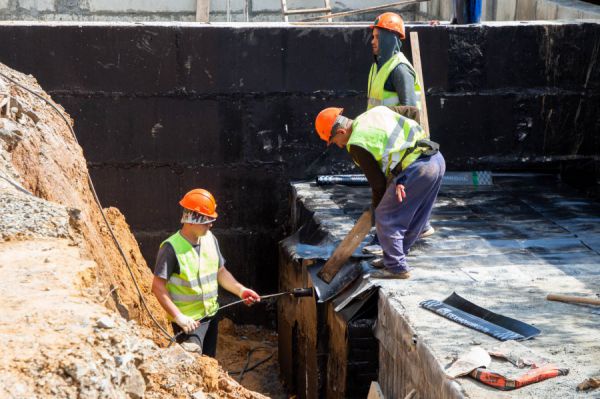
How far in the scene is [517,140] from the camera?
1073cm

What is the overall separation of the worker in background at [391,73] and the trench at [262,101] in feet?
6.17

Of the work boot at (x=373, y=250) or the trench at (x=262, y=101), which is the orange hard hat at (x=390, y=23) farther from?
the work boot at (x=373, y=250)

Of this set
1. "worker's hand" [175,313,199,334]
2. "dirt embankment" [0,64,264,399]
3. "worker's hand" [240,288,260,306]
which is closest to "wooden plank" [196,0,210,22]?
"dirt embankment" [0,64,264,399]

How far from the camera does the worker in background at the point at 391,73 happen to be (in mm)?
8336

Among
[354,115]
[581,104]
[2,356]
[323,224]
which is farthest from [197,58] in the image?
[2,356]

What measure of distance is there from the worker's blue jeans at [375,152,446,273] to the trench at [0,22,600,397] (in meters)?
3.11

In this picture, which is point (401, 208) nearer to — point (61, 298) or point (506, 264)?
point (506, 264)

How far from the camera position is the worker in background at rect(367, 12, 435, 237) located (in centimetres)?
834

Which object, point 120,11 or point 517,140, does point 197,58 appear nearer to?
point 517,140

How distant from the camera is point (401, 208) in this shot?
7.27m

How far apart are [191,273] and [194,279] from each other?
0.06m

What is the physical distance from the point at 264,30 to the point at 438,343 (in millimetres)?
5271

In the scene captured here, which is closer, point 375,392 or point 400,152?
point 375,392

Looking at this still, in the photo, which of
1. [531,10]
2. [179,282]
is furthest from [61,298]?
[531,10]
